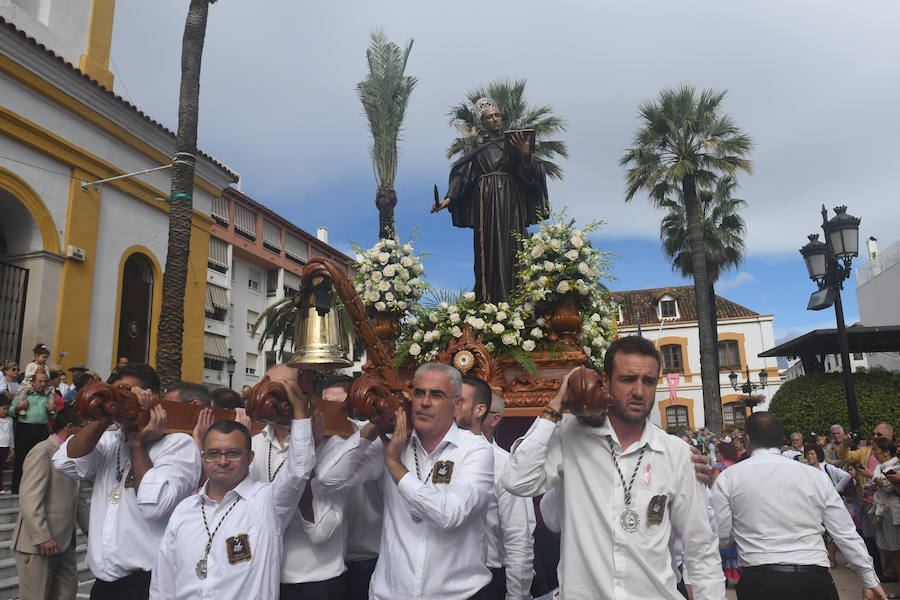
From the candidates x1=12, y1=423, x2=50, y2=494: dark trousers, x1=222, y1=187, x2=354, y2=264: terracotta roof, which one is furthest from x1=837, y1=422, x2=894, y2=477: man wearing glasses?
x1=222, y1=187, x2=354, y2=264: terracotta roof

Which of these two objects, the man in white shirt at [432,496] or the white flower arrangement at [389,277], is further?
the white flower arrangement at [389,277]

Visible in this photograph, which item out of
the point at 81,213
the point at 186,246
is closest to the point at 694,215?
the point at 186,246

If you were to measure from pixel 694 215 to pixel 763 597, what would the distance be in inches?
739

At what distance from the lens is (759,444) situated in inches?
180

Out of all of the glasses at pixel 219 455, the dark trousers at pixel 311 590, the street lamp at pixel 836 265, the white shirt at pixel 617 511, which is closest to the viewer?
the white shirt at pixel 617 511

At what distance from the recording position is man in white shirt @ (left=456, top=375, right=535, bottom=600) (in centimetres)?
A: 349

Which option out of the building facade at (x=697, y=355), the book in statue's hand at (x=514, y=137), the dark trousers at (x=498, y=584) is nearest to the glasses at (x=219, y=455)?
the dark trousers at (x=498, y=584)

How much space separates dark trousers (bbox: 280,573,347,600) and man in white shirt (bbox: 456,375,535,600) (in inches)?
30.0

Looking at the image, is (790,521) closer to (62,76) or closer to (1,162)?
(1,162)

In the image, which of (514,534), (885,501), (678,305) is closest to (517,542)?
(514,534)

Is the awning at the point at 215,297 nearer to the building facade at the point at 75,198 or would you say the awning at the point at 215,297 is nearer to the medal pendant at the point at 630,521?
the building facade at the point at 75,198

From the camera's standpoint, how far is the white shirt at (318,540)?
312cm

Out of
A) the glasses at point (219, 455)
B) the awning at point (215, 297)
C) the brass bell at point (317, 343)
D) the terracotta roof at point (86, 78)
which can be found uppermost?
the terracotta roof at point (86, 78)

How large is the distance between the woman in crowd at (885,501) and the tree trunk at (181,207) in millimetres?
10319
